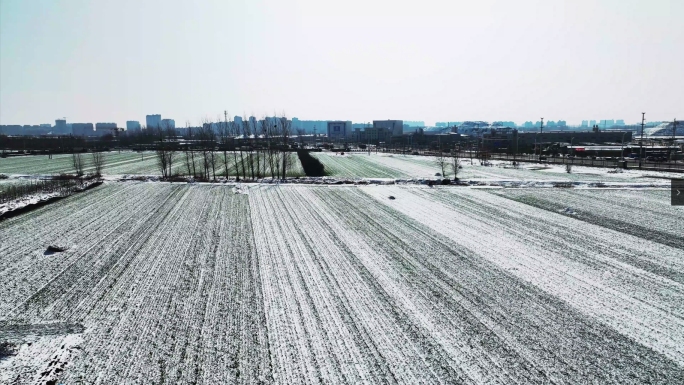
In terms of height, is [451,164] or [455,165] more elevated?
[455,165]

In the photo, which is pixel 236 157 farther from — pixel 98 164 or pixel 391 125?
pixel 391 125

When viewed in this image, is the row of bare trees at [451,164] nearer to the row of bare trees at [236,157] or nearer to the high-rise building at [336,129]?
the row of bare trees at [236,157]

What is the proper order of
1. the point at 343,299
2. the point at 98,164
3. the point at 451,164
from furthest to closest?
the point at 451,164 < the point at 98,164 < the point at 343,299

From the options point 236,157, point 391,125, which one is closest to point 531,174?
point 236,157

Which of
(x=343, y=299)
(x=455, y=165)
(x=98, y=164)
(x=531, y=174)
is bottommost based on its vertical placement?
(x=531, y=174)

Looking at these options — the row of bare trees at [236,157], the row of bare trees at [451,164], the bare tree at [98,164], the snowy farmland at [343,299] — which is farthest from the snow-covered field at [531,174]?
the bare tree at [98,164]

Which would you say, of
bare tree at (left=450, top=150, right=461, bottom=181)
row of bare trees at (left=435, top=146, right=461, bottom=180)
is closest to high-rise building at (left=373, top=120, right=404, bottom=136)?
row of bare trees at (left=435, top=146, right=461, bottom=180)

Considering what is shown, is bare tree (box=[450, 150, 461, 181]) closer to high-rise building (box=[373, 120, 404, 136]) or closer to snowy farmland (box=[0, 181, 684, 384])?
snowy farmland (box=[0, 181, 684, 384])

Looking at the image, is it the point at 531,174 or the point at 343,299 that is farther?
the point at 531,174

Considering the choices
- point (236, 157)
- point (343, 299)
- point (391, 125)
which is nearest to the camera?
point (343, 299)

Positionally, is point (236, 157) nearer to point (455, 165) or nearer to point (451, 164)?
point (451, 164)
